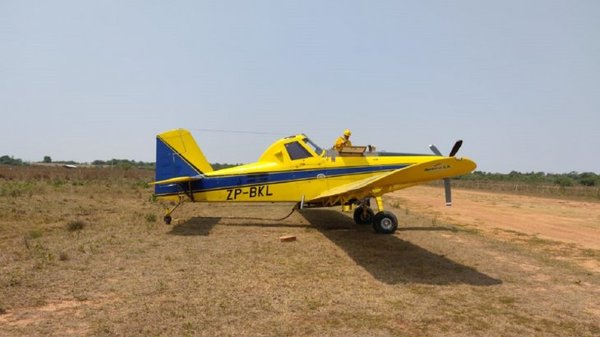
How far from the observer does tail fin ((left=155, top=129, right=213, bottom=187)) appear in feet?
46.2

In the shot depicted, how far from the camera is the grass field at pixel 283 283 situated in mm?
5176

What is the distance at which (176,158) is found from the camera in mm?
14148

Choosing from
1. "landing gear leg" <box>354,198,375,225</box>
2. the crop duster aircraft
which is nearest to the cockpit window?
the crop duster aircraft

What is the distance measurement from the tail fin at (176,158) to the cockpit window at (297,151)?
3076mm

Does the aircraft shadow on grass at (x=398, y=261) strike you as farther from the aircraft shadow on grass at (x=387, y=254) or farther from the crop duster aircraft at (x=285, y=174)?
the crop duster aircraft at (x=285, y=174)

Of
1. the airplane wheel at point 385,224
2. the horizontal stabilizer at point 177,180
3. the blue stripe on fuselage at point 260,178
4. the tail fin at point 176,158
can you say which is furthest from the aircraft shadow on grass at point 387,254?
the tail fin at point 176,158

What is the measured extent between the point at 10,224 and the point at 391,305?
12074 mm

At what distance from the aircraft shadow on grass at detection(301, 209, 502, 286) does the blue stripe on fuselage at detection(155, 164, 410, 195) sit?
191 cm

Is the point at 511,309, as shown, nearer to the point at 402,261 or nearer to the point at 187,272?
the point at 402,261

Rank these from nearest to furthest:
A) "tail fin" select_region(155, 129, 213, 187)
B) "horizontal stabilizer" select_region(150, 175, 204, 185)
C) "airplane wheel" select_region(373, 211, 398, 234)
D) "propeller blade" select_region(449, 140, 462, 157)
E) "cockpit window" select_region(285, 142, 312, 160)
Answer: "propeller blade" select_region(449, 140, 462, 157), "airplane wheel" select_region(373, 211, 398, 234), "horizontal stabilizer" select_region(150, 175, 204, 185), "cockpit window" select_region(285, 142, 312, 160), "tail fin" select_region(155, 129, 213, 187)

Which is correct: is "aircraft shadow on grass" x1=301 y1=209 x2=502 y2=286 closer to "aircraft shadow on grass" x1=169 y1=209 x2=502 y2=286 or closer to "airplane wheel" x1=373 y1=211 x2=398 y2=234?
"aircraft shadow on grass" x1=169 y1=209 x2=502 y2=286

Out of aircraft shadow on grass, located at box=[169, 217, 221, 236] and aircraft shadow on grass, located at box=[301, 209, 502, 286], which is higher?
aircraft shadow on grass, located at box=[169, 217, 221, 236]

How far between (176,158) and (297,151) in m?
4.26

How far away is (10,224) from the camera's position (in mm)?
12406
